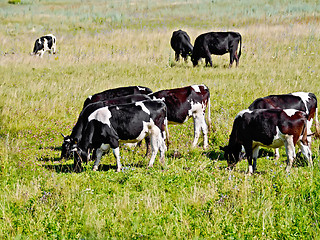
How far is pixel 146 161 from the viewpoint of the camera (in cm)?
882

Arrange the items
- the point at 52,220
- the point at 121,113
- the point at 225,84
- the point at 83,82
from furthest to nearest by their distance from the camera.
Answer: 1. the point at 83,82
2. the point at 225,84
3. the point at 121,113
4. the point at 52,220

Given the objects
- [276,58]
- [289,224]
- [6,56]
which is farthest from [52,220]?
[6,56]

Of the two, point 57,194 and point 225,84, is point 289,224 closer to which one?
point 57,194

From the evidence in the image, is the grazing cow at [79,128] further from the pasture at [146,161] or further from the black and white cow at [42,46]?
the black and white cow at [42,46]

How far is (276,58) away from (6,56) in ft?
51.9

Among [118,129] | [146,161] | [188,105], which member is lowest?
[146,161]

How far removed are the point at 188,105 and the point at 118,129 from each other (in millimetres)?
2556

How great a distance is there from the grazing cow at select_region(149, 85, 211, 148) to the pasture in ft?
1.50

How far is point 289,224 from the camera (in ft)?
15.7

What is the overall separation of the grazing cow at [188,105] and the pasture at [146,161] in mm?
457

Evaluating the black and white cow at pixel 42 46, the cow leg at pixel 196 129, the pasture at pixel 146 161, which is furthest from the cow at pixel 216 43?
the cow leg at pixel 196 129

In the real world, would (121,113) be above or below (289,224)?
above

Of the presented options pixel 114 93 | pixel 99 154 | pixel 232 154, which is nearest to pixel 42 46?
pixel 114 93

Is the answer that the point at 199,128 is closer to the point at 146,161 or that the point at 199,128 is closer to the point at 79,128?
the point at 146,161
